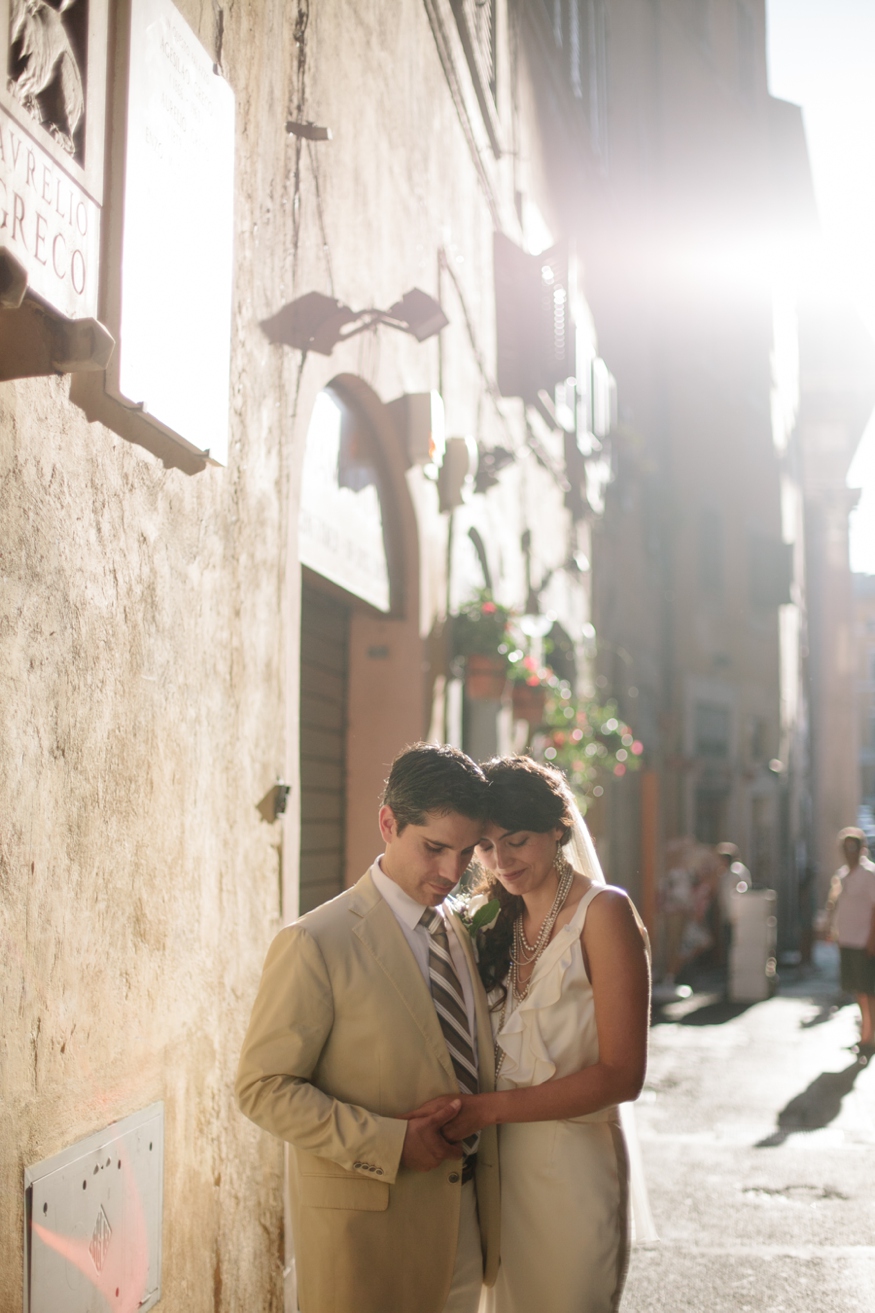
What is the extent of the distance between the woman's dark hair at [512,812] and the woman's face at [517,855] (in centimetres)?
2

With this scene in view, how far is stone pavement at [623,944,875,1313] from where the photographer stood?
479 centimetres

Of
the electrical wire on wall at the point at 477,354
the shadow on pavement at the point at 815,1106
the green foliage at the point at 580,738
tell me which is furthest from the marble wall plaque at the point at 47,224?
the green foliage at the point at 580,738

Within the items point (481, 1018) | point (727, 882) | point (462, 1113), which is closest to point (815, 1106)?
point (481, 1018)

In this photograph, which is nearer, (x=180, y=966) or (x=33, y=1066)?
(x=33, y=1066)

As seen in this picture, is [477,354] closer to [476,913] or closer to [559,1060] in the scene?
[476,913]

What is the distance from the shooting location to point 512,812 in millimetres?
2885

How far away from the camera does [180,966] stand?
11.3ft

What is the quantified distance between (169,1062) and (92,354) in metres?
1.74

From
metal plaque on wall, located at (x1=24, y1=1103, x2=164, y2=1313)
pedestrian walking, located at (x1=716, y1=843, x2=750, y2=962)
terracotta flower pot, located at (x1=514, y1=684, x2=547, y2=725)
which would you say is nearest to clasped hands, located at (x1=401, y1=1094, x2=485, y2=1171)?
metal plaque on wall, located at (x1=24, y1=1103, x2=164, y2=1313)

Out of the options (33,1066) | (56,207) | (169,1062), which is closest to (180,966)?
(169,1062)

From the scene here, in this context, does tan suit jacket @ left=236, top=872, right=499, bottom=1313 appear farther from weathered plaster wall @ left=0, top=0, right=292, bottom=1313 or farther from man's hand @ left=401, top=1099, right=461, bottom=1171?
weathered plaster wall @ left=0, top=0, right=292, bottom=1313

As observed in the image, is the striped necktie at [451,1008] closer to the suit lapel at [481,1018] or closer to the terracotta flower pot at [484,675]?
the suit lapel at [481,1018]

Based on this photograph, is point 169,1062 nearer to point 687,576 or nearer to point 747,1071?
point 747,1071

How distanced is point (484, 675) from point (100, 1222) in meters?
4.98
